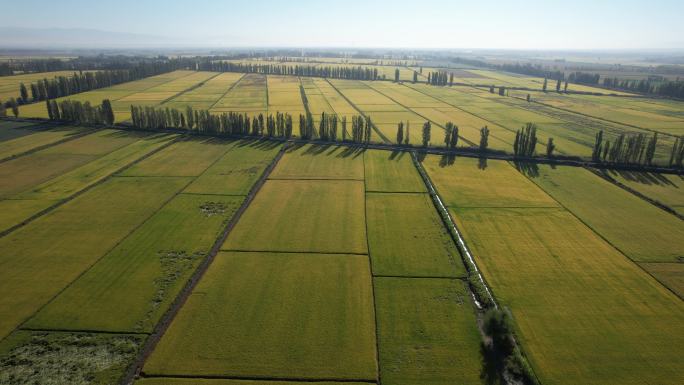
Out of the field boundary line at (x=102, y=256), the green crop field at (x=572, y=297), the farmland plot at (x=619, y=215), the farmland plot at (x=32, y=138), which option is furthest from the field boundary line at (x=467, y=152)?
the field boundary line at (x=102, y=256)

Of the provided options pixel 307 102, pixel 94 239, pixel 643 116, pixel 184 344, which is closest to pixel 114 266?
pixel 94 239

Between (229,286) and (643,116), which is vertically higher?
(643,116)

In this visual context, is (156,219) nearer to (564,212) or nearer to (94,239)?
(94,239)

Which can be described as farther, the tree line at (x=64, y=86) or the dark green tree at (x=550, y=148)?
the tree line at (x=64, y=86)

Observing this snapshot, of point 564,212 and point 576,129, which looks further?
point 576,129

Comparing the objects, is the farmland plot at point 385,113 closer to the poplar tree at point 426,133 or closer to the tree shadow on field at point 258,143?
the poplar tree at point 426,133

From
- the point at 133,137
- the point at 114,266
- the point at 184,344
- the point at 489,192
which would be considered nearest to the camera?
the point at 184,344
